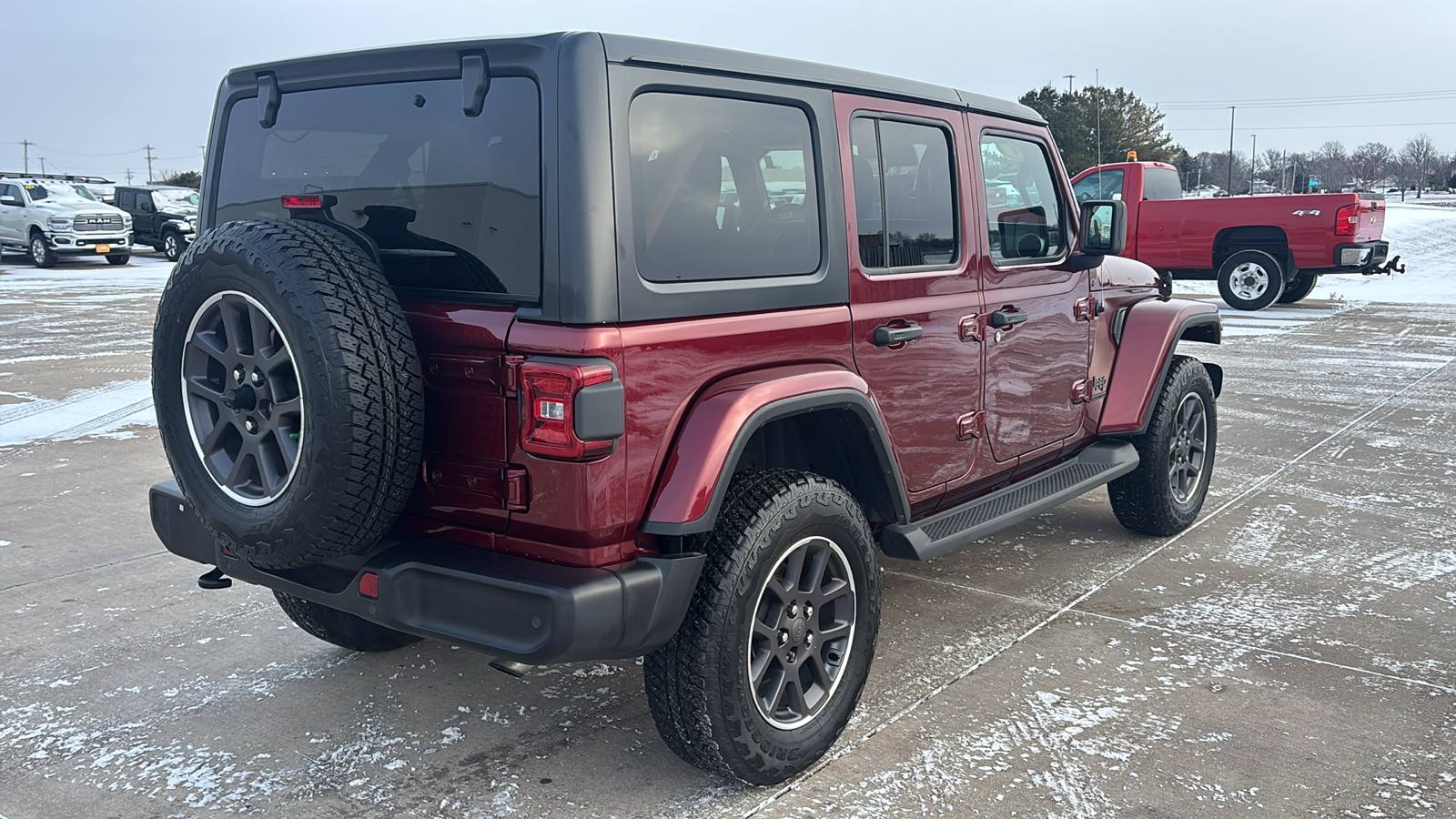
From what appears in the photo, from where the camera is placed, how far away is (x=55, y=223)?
79.5 ft

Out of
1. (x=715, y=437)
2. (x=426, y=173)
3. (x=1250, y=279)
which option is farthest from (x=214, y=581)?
(x=1250, y=279)

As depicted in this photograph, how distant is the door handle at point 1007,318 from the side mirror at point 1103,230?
67 centimetres

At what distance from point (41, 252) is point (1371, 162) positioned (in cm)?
9618

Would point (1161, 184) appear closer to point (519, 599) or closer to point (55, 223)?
point (519, 599)

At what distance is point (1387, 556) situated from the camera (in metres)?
5.03

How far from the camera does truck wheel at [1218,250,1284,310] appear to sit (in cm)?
1583

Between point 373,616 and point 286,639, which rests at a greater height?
point 373,616

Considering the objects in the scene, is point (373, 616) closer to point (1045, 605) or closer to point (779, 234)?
point (779, 234)

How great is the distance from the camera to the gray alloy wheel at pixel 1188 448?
5285mm

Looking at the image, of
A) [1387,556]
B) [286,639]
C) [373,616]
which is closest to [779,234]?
[373,616]

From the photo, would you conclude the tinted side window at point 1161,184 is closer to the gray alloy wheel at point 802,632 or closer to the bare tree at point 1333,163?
the gray alloy wheel at point 802,632

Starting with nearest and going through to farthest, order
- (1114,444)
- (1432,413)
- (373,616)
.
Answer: (373,616), (1114,444), (1432,413)

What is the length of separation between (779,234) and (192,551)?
1906 mm

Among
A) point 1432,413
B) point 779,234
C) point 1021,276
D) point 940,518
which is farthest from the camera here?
point 1432,413
